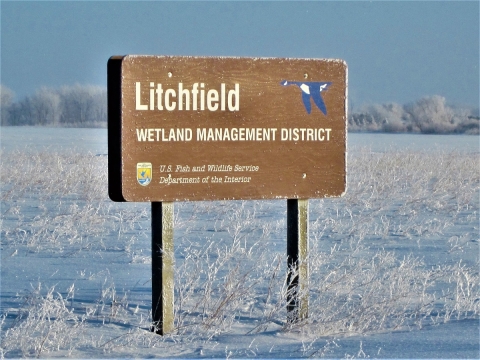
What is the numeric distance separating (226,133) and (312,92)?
744 mm

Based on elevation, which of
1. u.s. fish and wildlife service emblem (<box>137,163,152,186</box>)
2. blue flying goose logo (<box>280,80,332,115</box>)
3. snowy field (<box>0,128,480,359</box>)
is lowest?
snowy field (<box>0,128,480,359</box>)

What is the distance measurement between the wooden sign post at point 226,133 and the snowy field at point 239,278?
349 millimetres

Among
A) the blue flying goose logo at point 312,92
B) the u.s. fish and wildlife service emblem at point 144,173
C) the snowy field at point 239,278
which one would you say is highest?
the blue flying goose logo at point 312,92

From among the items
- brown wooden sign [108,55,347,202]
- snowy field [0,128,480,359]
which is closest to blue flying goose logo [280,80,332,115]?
brown wooden sign [108,55,347,202]

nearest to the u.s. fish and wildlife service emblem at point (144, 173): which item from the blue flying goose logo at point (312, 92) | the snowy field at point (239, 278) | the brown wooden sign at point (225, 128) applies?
the brown wooden sign at point (225, 128)

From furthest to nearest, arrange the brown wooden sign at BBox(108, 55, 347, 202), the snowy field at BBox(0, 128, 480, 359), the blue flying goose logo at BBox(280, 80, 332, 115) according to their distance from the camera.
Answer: the blue flying goose logo at BBox(280, 80, 332, 115)
the brown wooden sign at BBox(108, 55, 347, 202)
the snowy field at BBox(0, 128, 480, 359)

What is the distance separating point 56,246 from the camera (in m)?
7.35

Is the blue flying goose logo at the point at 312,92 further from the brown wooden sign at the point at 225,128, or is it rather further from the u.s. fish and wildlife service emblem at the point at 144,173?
the u.s. fish and wildlife service emblem at the point at 144,173

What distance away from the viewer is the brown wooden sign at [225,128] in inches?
173

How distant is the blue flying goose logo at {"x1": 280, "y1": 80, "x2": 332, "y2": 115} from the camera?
492cm

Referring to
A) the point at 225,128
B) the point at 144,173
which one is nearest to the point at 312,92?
the point at 225,128

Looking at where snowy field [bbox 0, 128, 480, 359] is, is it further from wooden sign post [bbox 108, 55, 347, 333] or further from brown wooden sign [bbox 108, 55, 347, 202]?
brown wooden sign [bbox 108, 55, 347, 202]

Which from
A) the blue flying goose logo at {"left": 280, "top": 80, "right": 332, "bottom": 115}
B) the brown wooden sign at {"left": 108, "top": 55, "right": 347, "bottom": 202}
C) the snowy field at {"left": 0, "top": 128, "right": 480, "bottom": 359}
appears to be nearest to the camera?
the snowy field at {"left": 0, "top": 128, "right": 480, "bottom": 359}

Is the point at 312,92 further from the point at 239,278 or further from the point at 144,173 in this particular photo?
the point at 239,278
